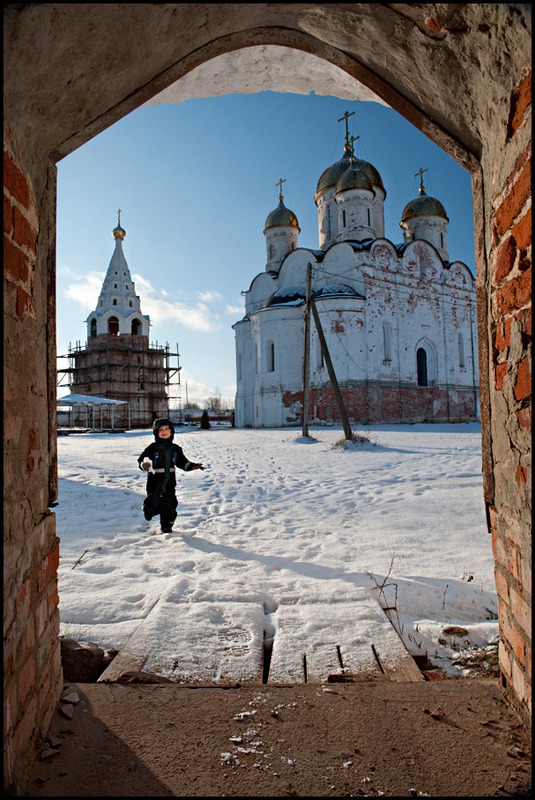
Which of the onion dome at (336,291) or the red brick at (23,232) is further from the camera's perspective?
the onion dome at (336,291)

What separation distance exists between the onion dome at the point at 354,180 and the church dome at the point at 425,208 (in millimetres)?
5581

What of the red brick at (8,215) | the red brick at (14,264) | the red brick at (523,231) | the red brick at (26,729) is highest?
the red brick at (8,215)

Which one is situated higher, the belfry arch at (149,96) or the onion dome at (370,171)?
the onion dome at (370,171)

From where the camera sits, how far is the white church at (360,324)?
25.1 m

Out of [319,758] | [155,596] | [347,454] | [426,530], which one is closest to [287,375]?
[347,454]

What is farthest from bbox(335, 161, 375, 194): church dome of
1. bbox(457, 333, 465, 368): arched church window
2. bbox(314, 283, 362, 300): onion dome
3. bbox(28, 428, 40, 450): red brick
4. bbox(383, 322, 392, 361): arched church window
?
bbox(28, 428, 40, 450): red brick

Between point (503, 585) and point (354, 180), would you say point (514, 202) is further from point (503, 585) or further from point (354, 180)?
point (354, 180)

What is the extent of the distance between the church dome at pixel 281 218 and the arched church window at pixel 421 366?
1143 cm

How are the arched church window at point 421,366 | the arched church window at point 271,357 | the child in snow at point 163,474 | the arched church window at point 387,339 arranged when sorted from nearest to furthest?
the child in snow at point 163,474
the arched church window at point 387,339
the arched church window at point 271,357
the arched church window at point 421,366

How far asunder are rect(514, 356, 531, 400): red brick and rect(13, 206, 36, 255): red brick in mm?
1804

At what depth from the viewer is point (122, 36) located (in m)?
1.87

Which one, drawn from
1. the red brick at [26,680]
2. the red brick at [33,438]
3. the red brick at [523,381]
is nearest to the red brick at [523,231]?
the red brick at [523,381]

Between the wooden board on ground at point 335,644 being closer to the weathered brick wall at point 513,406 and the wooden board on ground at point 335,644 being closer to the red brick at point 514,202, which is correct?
the weathered brick wall at point 513,406

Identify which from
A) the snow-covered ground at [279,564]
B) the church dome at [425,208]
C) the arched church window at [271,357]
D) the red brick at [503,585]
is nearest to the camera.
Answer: the red brick at [503,585]
